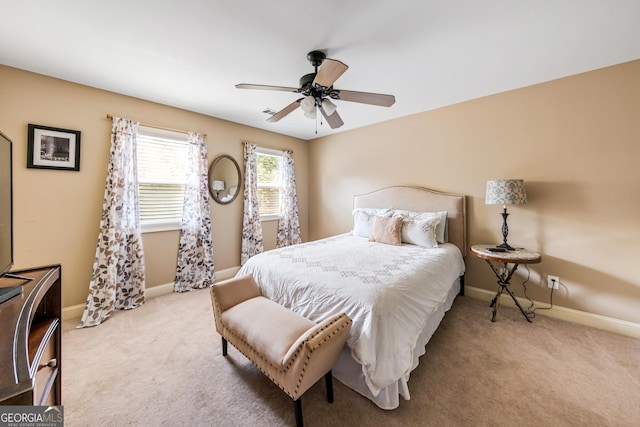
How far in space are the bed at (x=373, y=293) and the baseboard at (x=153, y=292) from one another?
5.45 feet

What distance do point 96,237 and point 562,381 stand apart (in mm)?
4379

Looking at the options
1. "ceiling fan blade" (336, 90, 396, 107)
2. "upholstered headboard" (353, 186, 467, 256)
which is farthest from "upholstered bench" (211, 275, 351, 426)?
"upholstered headboard" (353, 186, 467, 256)

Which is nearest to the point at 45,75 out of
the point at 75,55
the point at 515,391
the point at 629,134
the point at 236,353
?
the point at 75,55

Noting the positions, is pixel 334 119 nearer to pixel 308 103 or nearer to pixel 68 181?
pixel 308 103

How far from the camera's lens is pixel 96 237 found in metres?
2.64

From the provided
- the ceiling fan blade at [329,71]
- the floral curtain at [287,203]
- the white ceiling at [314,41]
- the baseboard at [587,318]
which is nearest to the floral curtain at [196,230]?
the white ceiling at [314,41]

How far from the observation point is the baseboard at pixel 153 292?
247cm

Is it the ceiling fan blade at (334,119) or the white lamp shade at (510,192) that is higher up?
the ceiling fan blade at (334,119)

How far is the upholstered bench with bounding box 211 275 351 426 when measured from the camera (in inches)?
49.0

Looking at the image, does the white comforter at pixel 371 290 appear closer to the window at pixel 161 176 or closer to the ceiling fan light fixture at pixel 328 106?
the ceiling fan light fixture at pixel 328 106

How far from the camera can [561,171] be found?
246 cm

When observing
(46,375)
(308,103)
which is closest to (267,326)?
(46,375)

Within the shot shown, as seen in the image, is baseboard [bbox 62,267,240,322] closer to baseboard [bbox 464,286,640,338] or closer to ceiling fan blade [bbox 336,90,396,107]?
ceiling fan blade [bbox 336,90,396,107]

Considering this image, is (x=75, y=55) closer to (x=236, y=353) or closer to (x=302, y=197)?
(x=236, y=353)
